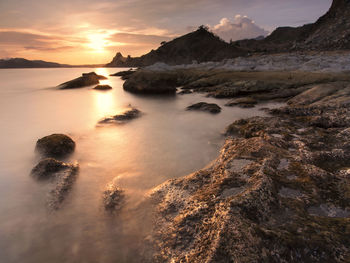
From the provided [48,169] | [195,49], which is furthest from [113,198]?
[195,49]

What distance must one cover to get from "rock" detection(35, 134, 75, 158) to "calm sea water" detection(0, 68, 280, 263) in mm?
300

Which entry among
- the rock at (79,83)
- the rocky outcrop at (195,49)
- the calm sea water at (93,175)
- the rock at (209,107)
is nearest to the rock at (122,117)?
the calm sea water at (93,175)

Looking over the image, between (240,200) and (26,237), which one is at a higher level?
(240,200)

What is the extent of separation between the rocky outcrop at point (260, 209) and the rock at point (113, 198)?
657 millimetres

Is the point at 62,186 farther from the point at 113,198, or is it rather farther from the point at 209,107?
the point at 209,107

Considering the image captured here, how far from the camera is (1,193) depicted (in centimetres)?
474

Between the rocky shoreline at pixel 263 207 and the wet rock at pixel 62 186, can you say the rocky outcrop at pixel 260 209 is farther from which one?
the wet rock at pixel 62 186

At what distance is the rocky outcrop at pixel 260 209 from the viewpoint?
7.26ft

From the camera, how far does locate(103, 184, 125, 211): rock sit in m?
4.03

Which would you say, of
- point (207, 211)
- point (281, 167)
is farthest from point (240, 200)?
point (281, 167)

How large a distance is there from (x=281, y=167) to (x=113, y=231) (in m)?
3.31

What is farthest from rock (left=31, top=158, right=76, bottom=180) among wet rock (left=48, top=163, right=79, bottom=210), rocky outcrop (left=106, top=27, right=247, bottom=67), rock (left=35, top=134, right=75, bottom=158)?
rocky outcrop (left=106, top=27, right=247, bottom=67)

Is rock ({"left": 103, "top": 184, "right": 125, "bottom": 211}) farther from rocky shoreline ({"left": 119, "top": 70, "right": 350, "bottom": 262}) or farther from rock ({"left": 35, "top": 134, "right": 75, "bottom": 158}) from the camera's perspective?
rock ({"left": 35, "top": 134, "right": 75, "bottom": 158})

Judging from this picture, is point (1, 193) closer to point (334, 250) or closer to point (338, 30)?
point (334, 250)
